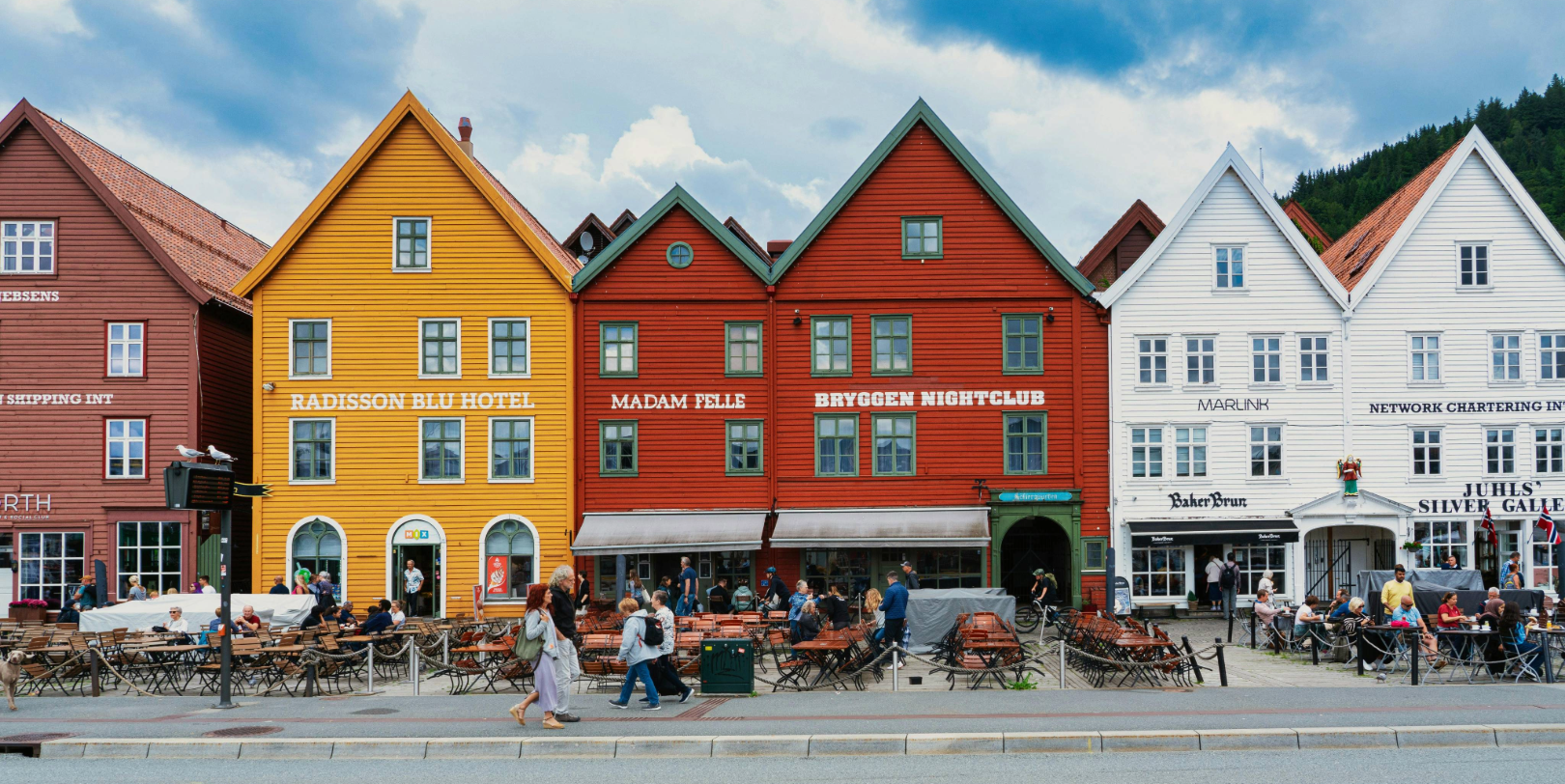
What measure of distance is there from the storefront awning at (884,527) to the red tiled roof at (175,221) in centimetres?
1611

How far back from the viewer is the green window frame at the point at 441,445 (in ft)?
91.2

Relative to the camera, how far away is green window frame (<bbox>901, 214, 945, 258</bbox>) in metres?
28.1

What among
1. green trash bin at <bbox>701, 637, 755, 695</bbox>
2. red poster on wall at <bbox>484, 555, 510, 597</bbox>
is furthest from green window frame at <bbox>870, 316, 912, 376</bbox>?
green trash bin at <bbox>701, 637, 755, 695</bbox>

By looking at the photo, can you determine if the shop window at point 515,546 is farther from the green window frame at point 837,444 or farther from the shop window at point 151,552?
the shop window at point 151,552

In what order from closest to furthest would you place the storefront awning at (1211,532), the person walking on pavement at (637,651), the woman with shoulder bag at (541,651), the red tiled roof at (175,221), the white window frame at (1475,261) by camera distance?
the woman with shoulder bag at (541,651) < the person walking on pavement at (637,651) < the storefront awning at (1211,532) < the white window frame at (1475,261) < the red tiled roof at (175,221)

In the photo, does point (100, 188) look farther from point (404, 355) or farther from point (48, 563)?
point (48, 563)

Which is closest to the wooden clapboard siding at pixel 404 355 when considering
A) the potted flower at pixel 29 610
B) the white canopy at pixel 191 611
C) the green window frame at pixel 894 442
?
the potted flower at pixel 29 610

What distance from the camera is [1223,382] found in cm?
2811

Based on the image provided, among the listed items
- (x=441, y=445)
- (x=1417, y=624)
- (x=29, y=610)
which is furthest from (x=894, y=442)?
(x=29, y=610)

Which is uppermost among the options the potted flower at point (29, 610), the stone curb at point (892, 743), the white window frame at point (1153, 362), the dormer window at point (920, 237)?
the dormer window at point (920, 237)

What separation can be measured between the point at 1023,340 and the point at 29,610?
967 inches

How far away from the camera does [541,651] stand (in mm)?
13555

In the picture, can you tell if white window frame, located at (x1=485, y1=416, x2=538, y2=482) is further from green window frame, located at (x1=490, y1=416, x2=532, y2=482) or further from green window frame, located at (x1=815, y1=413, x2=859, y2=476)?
green window frame, located at (x1=815, y1=413, x2=859, y2=476)

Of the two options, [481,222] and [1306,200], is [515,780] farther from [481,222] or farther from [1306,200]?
[1306,200]
